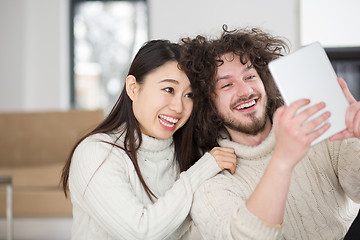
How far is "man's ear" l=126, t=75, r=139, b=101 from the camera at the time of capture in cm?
168

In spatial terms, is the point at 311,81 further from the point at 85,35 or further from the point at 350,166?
the point at 85,35

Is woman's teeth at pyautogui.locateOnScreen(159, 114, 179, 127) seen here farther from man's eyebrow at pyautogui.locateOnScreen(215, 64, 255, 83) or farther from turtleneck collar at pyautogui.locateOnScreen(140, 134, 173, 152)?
man's eyebrow at pyautogui.locateOnScreen(215, 64, 255, 83)

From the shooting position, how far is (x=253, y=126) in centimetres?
168

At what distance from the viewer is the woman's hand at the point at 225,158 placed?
1.55 metres

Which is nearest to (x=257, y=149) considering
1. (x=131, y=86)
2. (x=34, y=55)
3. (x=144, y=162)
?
(x=144, y=162)

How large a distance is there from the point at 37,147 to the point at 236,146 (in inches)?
104

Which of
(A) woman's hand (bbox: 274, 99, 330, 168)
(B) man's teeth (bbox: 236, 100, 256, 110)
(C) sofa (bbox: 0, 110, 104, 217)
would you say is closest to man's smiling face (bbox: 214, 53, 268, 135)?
(B) man's teeth (bbox: 236, 100, 256, 110)

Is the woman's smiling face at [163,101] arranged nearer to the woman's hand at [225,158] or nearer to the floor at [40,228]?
the woman's hand at [225,158]

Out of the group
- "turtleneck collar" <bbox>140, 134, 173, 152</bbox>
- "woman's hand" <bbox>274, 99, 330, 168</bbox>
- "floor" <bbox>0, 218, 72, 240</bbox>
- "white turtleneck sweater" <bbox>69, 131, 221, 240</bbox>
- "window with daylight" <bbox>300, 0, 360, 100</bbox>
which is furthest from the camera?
"window with daylight" <bbox>300, 0, 360, 100</bbox>

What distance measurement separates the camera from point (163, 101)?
161 centimetres

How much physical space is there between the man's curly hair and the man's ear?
18 cm

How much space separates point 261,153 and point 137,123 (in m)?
0.45

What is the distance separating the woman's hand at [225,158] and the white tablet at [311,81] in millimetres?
491

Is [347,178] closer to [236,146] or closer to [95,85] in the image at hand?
[236,146]
